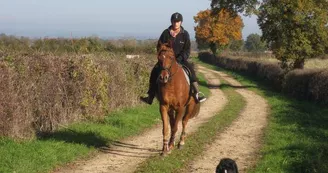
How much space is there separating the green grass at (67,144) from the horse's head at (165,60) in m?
2.83

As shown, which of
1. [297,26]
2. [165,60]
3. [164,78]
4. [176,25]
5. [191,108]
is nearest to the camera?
[164,78]

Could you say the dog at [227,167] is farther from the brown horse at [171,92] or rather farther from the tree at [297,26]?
the tree at [297,26]

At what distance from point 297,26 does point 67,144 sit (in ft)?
80.6

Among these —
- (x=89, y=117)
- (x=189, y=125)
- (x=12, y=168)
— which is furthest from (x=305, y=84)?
(x=12, y=168)

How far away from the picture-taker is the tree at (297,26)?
100ft

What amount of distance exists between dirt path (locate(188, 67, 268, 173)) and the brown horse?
1.08m

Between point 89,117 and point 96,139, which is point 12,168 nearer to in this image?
point 96,139

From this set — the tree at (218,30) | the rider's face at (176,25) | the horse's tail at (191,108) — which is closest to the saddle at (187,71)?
the horse's tail at (191,108)

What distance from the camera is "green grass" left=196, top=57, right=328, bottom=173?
9.45m

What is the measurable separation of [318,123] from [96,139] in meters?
8.62

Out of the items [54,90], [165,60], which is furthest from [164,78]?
[54,90]

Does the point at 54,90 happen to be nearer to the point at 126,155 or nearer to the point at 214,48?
the point at 126,155

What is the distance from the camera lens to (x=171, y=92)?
34.8 feet

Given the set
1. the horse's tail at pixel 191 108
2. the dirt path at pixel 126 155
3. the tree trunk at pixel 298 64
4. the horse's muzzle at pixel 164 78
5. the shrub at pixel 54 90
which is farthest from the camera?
the tree trunk at pixel 298 64
